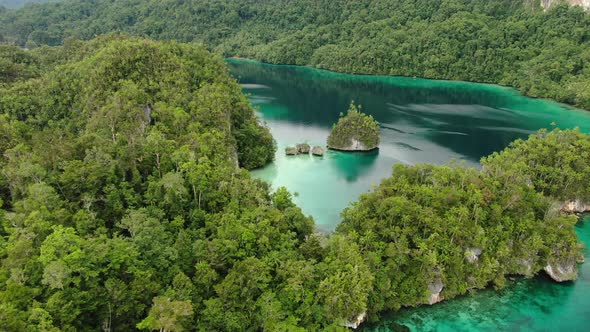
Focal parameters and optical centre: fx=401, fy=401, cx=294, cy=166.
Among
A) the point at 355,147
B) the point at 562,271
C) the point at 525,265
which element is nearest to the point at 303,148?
the point at 355,147

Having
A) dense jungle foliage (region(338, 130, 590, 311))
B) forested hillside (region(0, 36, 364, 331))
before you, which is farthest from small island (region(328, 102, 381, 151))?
dense jungle foliage (region(338, 130, 590, 311))

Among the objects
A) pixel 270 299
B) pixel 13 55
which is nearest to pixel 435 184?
pixel 270 299

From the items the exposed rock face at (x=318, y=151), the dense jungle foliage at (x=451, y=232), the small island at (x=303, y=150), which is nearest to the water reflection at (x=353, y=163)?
the exposed rock face at (x=318, y=151)

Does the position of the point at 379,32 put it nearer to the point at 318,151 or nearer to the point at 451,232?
the point at 318,151

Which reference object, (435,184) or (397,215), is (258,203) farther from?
(435,184)

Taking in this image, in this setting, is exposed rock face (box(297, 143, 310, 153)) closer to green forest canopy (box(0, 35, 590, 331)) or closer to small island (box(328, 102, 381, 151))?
small island (box(328, 102, 381, 151))

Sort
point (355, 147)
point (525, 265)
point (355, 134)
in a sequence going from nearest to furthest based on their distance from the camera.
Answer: point (525, 265) < point (355, 134) < point (355, 147)
